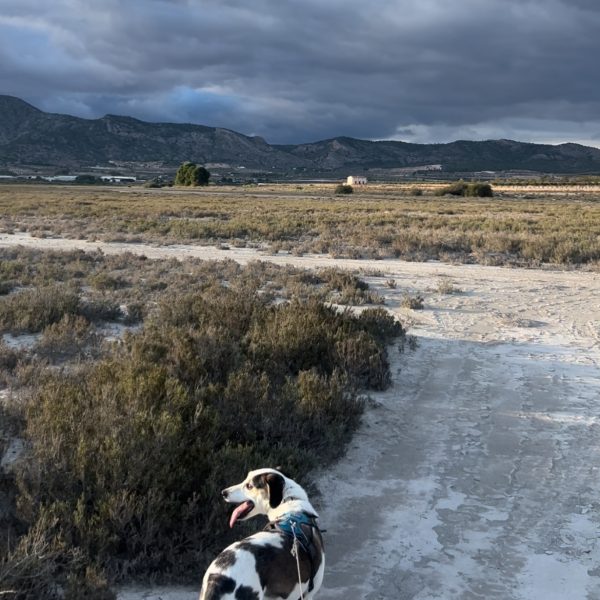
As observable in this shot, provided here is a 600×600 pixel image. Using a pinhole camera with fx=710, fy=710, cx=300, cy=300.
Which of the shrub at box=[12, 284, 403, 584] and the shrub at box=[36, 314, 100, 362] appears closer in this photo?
the shrub at box=[12, 284, 403, 584]

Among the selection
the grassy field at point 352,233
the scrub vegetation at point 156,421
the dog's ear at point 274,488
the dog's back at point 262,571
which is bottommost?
the grassy field at point 352,233

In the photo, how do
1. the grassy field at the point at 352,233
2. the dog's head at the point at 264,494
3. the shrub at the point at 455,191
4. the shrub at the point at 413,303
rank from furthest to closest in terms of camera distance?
the shrub at the point at 455,191 → the grassy field at the point at 352,233 → the shrub at the point at 413,303 → the dog's head at the point at 264,494

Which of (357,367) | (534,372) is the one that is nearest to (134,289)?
(357,367)

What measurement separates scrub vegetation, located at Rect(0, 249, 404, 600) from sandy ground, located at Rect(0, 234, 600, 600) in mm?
341

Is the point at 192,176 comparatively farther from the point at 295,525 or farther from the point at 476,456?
the point at 295,525

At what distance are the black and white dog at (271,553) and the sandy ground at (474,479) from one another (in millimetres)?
819

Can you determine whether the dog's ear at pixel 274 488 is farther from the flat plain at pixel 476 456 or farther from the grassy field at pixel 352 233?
the grassy field at pixel 352 233

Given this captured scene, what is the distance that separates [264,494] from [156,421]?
1.37 meters

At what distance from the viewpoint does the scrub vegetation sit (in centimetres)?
410

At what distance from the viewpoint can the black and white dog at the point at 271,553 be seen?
10.1ft

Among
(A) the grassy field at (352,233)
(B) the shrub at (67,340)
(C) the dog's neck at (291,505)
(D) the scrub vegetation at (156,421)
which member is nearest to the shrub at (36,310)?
(D) the scrub vegetation at (156,421)

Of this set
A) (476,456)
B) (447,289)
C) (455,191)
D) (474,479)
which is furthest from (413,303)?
(455,191)

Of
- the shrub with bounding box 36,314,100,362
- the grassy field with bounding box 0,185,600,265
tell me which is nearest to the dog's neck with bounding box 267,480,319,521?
the shrub with bounding box 36,314,100,362

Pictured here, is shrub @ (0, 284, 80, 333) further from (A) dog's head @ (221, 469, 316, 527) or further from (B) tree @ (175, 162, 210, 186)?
(B) tree @ (175, 162, 210, 186)
